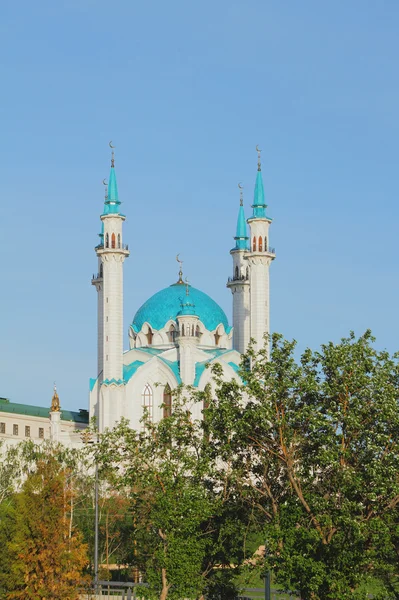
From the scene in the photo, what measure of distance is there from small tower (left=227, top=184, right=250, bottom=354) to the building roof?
10.3m

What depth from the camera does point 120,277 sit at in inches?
2520

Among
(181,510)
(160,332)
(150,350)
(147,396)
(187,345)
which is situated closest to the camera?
(181,510)

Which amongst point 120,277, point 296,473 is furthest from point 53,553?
point 120,277

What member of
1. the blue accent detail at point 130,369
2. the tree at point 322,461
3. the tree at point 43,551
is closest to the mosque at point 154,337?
the blue accent detail at point 130,369

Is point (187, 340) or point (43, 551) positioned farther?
point (187, 340)

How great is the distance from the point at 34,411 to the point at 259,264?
1680 cm

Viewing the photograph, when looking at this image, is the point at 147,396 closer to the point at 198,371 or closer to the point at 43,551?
the point at 198,371

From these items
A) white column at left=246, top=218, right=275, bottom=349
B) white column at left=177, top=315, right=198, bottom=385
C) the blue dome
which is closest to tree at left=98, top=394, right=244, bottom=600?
white column at left=177, top=315, right=198, bottom=385

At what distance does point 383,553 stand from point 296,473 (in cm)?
266

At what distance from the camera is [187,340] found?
64.6 metres

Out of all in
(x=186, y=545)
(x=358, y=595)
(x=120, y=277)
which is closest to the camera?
(x=358, y=595)

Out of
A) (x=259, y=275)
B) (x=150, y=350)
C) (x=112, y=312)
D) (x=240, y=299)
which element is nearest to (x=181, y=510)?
(x=112, y=312)

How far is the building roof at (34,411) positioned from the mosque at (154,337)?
0.06 metres

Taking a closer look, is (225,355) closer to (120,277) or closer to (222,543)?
(120,277)
